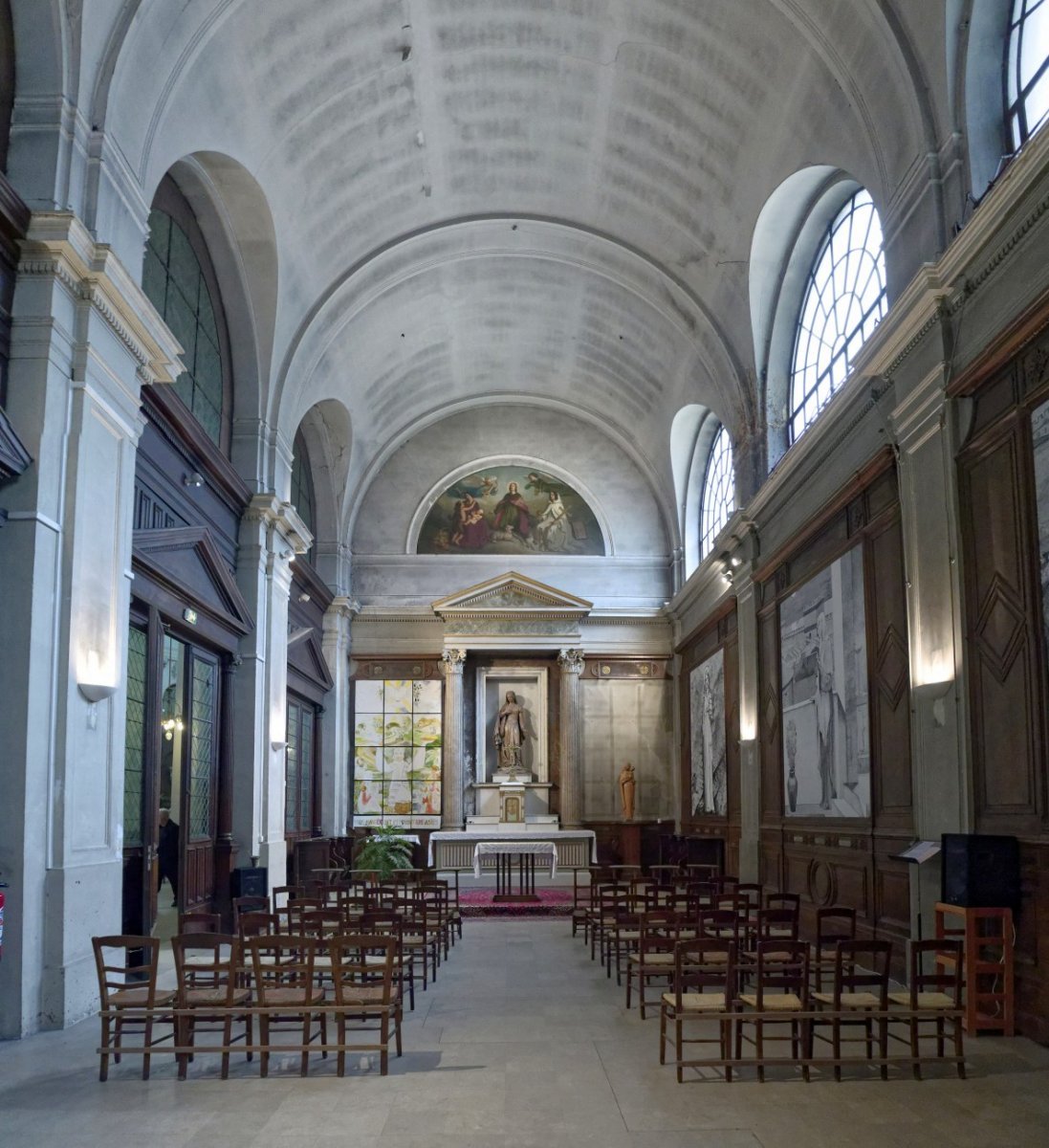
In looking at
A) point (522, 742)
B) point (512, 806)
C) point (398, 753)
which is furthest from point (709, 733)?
point (398, 753)

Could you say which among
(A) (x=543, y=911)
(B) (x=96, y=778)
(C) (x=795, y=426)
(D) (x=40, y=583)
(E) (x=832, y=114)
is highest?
(E) (x=832, y=114)

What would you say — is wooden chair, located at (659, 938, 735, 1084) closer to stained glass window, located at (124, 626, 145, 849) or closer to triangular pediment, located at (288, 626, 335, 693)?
stained glass window, located at (124, 626, 145, 849)

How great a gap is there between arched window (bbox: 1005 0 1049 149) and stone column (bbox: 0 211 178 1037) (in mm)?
7710

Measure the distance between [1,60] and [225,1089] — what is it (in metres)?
8.41

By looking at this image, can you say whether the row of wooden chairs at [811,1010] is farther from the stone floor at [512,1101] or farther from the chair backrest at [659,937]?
the chair backrest at [659,937]

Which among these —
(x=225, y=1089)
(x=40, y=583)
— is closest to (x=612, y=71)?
(x=40, y=583)

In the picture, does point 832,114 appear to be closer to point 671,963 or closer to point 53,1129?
point 671,963

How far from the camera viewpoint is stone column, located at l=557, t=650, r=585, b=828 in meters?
25.0

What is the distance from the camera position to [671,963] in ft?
30.8

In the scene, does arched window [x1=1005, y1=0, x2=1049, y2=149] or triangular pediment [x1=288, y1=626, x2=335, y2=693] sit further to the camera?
triangular pediment [x1=288, y1=626, x2=335, y2=693]

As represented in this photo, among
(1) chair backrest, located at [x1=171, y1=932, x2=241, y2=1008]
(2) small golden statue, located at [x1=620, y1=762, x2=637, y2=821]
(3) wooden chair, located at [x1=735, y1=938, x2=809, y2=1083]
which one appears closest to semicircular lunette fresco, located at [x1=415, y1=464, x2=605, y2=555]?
(2) small golden statue, located at [x1=620, y1=762, x2=637, y2=821]

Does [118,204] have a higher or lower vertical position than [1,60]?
lower

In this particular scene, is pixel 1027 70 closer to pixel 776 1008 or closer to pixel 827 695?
pixel 827 695

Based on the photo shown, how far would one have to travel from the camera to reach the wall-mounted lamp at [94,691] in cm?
973
